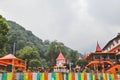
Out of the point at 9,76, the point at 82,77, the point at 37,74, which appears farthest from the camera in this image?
the point at 82,77

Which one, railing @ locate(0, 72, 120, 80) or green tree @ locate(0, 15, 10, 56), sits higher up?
green tree @ locate(0, 15, 10, 56)

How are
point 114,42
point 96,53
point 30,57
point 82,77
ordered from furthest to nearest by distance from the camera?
point 30,57 < point 114,42 < point 96,53 < point 82,77

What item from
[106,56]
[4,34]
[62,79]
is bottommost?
[62,79]

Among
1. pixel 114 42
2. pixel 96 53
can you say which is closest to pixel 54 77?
pixel 96 53

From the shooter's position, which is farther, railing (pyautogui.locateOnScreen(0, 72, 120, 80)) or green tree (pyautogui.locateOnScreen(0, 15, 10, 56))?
green tree (pyautogui.locateOnScreen(0, 15, 10, 56))

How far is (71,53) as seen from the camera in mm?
79938

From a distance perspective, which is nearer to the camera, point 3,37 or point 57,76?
point 57,76

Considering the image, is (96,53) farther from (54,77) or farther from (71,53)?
(54,77)

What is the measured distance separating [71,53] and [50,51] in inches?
448

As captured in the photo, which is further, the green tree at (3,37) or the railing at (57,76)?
the green tree at (3,37)

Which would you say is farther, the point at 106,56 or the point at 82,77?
the point at 106,56

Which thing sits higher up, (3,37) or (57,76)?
(3,37)

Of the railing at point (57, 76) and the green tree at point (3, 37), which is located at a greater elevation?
the green tree at point (3, 37)

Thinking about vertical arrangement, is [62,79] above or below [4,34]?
below
